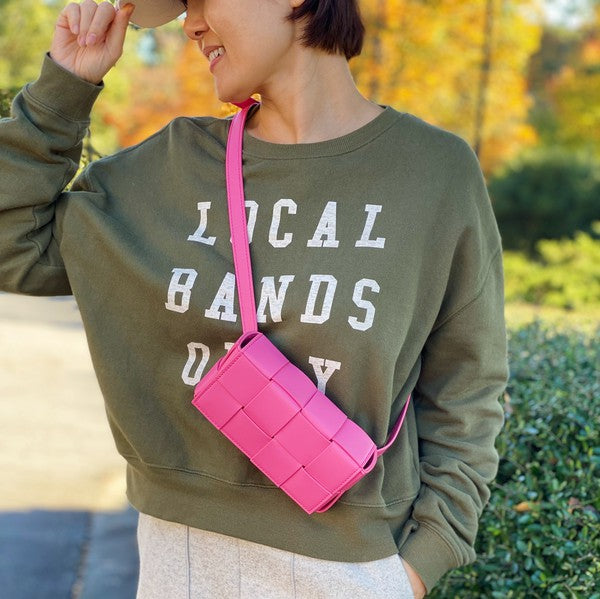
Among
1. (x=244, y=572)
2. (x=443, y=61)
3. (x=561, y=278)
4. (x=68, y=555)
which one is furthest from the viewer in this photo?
(x=443, y=61)

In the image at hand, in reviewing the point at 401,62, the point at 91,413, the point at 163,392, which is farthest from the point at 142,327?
the point at 401,62

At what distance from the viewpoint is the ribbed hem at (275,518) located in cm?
189

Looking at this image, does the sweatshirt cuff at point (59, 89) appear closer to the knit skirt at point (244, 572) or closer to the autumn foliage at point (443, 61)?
the knit skirt at point (244, 572)

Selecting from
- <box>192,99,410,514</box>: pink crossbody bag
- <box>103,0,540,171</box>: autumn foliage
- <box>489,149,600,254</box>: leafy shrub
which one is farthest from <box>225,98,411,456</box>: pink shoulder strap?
<box>489,149,600,254</box>: leafy shrub

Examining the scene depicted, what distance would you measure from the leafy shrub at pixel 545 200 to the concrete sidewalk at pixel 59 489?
35.4 ft

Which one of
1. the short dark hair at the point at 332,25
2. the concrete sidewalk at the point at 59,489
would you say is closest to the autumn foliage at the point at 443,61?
the concrete sidewalk at the point at 59,489

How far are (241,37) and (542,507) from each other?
1.61m

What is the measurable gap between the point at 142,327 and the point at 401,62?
1299 centimetres

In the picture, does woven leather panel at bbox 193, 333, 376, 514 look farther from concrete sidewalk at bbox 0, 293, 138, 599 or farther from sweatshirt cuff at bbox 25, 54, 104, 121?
concrete sidewalk at bbox 0, 293, 138, 599

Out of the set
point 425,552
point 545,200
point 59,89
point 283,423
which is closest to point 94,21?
point 59,89

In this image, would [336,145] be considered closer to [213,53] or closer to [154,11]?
[213,53]

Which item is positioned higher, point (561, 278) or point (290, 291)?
point (290, 291)

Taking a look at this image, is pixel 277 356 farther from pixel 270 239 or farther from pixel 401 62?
pixel 401 62

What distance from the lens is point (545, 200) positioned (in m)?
17.8
